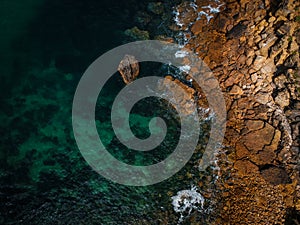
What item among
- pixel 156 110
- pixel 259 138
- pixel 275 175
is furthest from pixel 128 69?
pixel 275 175

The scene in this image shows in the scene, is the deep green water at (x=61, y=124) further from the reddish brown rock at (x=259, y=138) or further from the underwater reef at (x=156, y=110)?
the reddish brown rock at (x=259, y=138)

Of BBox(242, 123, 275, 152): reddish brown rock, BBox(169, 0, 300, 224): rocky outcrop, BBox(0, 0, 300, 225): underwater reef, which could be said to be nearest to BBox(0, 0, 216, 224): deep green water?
BBox(0, 0, 300, 225): underwater reef

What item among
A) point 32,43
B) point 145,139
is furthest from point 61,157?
point 32,43

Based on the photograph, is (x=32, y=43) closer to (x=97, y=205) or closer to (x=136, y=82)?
(x=136, y=82)

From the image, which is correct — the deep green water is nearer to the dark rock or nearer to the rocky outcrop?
the rocky outcrop

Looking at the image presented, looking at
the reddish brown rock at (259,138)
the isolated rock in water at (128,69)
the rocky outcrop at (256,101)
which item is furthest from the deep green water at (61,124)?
the reddish brown rock at (259,138)

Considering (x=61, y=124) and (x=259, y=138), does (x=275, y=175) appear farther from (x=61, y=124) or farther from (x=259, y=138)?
(x=61, y=124)
